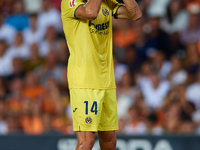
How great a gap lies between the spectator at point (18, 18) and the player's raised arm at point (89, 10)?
625cm

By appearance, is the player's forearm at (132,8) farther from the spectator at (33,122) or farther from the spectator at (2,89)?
the spectator at (2,89)

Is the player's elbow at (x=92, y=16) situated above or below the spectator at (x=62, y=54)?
above

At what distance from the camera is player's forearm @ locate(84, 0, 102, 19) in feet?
13.9

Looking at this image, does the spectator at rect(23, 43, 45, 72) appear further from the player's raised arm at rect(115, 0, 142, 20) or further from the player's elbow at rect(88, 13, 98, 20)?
the player's elbow at rect(88, 13, 98, 20)

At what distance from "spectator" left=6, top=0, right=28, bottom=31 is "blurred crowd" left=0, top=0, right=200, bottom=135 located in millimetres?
16

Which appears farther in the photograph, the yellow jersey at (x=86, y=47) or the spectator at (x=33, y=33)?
the spectator at (x=33, y=33)

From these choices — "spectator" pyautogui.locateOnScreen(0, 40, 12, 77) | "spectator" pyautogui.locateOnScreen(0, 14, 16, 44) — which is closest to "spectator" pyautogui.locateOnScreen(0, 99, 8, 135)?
"spectator" pyautogui.locateOnScreen(0, 40, 12, 77)

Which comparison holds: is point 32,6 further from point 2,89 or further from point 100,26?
point 100,26

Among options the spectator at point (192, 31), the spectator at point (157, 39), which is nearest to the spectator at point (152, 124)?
the spectator at point (157, 39)

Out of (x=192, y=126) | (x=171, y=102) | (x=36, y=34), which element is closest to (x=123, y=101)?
(x=171, y=102)

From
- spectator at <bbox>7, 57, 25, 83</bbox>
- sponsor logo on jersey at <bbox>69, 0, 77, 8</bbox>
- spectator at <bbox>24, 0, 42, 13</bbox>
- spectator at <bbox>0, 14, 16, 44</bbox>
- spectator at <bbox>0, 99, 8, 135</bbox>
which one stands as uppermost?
sponsor logo on jersey at <bbox>69, 0, 77, 8</bbox>

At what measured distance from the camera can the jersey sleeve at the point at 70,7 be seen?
14.4 feet

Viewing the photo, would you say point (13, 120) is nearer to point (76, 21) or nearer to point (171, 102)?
point (171, 102)

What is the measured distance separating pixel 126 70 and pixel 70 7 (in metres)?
4.61
